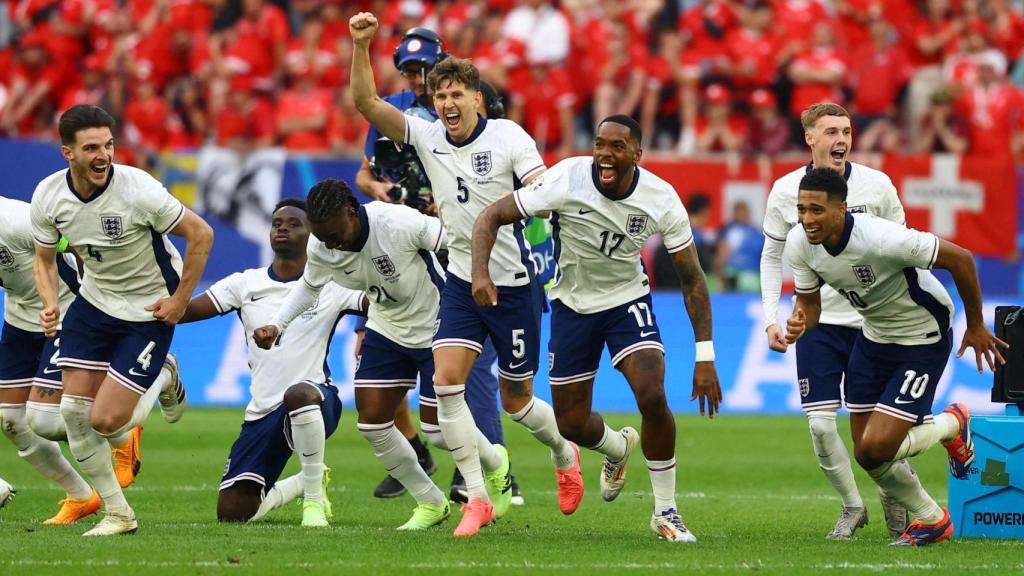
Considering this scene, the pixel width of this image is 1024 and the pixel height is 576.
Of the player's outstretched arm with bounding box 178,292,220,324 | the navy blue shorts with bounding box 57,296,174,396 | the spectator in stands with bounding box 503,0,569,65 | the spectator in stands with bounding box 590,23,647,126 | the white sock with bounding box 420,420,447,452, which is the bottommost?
the white sock with bounding box 420,420,447,452

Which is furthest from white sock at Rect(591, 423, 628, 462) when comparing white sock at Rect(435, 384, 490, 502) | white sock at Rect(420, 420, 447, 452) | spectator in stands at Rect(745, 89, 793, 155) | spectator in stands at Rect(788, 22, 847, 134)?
spectator in stands at Rect(788, 22, 847, 134)

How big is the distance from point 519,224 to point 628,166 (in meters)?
1.15

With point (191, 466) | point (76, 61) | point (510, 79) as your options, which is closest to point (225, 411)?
point (191, 466)

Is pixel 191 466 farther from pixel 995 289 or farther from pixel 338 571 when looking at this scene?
pixel 995 289

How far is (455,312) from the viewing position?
10000mm

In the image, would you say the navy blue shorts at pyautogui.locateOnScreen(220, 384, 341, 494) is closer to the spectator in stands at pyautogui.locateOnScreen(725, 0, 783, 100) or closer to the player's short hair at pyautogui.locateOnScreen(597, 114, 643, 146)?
the player's short hair at pyautogui.locateOnScreen(597, 114, 643, 146)

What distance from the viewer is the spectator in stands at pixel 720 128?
→ 21.4m

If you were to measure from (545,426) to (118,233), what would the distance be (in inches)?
117

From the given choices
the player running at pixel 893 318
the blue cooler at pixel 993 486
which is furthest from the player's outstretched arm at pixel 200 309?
the blue cooler at pixel 993 486

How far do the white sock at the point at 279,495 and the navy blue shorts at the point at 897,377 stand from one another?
A: 389cm

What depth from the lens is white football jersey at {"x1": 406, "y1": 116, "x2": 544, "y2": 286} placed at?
1022 centimetres

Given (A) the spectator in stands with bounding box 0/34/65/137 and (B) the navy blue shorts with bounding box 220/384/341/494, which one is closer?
(B) the navy blue shorts with bounding box 220/384/341/494

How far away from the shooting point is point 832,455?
402 inches

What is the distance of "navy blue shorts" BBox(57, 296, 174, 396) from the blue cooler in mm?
5073
